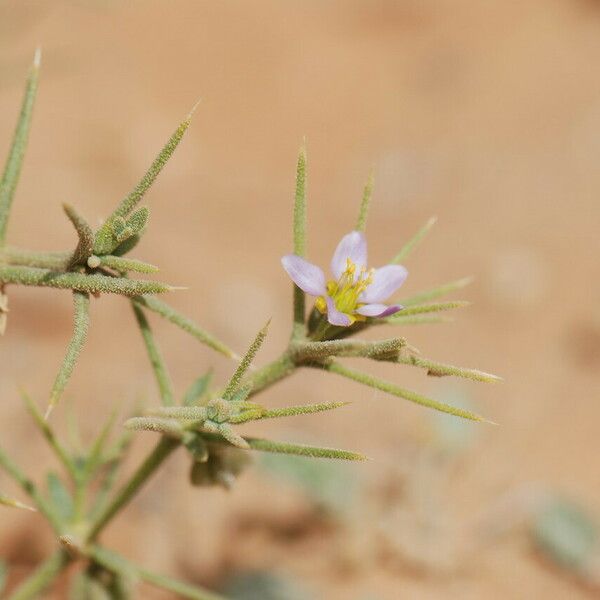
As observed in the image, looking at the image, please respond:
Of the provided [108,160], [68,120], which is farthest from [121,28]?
[108,160]

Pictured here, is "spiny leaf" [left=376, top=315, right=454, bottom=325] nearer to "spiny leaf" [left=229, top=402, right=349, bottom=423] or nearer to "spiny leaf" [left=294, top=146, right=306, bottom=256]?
"spiny leaf" [left=294, top=146, right=306, bottom=256]

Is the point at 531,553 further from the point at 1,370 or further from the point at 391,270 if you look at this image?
the point at 1,370

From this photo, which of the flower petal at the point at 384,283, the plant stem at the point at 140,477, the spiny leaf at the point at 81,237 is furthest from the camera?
the plant stem at the point at 140,477

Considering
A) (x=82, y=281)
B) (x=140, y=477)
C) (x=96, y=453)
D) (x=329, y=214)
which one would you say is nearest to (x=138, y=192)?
(x=82, y=281)

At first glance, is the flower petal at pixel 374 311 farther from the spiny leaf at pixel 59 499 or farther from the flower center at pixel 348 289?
the spiny leaf at pixel 59 499

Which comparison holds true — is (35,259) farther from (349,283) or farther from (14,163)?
(349,283)

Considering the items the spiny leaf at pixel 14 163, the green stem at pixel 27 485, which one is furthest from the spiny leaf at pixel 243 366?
the green stem at pixel 27 485
